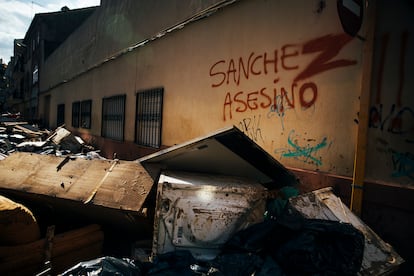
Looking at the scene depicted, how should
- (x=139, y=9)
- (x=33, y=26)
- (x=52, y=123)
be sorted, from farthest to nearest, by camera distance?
1. (x=33, y=26)
2. (x=52, y=123)
3. (x=139, y=9)

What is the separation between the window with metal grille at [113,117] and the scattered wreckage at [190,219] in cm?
510

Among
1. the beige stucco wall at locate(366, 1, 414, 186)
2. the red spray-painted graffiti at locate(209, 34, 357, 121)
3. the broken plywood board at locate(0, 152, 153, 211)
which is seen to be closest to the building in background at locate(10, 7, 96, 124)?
the red spray-painted graffiti at locate(209, 34, 357, 121)

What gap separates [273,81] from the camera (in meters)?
3.71

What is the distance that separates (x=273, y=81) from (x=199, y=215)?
225cm

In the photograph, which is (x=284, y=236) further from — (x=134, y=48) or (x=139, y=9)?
(x=139, y=9)

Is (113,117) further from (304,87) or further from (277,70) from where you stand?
(304,87)

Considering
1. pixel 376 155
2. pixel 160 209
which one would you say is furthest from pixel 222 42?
pixel 160 209

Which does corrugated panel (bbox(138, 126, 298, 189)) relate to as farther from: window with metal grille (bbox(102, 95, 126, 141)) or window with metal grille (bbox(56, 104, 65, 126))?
window with metal grille (bbox(56, 104, 65, 126))

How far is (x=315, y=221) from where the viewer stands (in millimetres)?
2209

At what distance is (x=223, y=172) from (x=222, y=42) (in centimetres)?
264

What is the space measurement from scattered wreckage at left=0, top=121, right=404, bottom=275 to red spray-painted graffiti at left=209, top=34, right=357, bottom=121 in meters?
1.25

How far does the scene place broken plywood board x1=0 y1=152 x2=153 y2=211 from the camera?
2.64 meters

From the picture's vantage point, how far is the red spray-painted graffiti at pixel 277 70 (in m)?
3.11

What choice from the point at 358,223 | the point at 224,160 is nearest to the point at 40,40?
the point at 224,160
